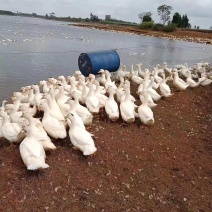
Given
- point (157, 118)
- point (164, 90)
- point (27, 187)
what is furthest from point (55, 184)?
point (164, 90)

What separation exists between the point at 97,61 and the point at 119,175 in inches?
343

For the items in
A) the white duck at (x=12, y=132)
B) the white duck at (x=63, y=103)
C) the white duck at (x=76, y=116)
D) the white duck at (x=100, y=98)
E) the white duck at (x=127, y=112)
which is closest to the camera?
the white duck at (x=12, y=132)

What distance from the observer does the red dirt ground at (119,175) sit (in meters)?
5.62

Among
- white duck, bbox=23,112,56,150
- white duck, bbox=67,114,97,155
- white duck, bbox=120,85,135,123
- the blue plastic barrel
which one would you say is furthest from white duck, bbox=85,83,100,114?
the blue plastic barrel

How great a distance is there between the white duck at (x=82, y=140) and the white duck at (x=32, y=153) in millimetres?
771

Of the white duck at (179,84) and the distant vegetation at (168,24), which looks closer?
the white duck at (179,84)

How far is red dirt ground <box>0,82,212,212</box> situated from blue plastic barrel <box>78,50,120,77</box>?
610 cm

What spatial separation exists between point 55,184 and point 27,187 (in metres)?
0.49

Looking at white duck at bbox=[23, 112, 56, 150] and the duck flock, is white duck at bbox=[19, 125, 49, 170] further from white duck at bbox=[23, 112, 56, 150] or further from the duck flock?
white duck at bbox=[23, 112, 56, 150]

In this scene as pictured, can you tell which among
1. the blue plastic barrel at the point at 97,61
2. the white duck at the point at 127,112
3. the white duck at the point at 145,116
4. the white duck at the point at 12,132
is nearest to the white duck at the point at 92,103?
the white duck at the point at 127,112

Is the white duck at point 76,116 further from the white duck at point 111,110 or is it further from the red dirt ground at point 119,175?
the white duck at point 111,110

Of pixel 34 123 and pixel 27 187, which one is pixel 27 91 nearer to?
pixel 34 123

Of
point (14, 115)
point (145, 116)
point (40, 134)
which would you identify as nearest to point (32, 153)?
point (40, 134)

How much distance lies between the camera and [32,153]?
6.01 m
